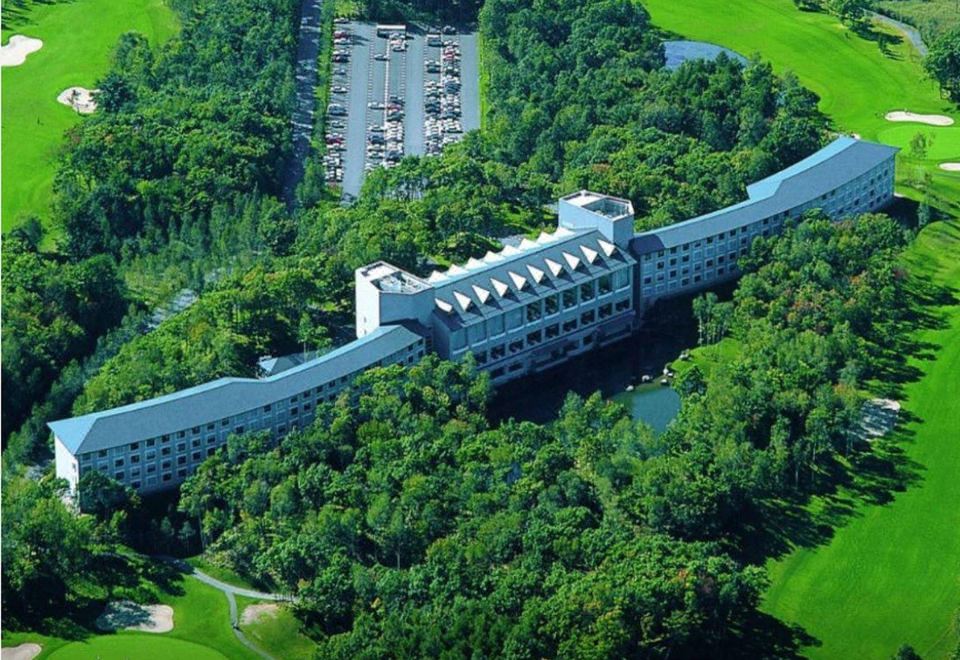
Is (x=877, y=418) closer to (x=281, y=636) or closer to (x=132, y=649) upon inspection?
(x=281, y=636)

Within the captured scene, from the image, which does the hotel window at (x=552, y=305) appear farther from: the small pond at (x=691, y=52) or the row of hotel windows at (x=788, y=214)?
the small pond at (x=691, y=52)

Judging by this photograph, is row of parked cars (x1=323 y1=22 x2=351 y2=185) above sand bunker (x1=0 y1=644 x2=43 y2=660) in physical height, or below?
above

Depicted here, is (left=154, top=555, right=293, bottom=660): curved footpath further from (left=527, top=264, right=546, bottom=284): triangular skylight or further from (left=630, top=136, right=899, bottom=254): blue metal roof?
(left=630, top=136, right=899, bottom=254): blue metal roof

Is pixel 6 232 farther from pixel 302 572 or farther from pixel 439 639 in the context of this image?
pixel 439 639

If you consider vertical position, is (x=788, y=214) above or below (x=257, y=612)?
above

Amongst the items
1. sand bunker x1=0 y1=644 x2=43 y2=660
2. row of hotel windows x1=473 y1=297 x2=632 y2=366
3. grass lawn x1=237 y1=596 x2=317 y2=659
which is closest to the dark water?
row of hotel windows x1=473 y1=297 x2=632 y2=366

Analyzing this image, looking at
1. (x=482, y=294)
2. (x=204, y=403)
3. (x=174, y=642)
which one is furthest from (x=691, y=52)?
(x=174, y=642)
